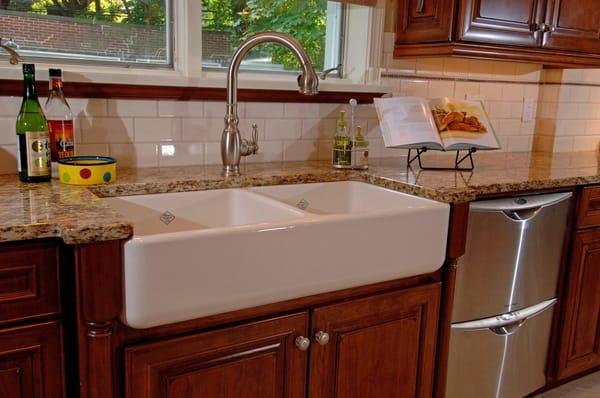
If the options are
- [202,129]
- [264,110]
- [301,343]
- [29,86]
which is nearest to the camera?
[301,343]

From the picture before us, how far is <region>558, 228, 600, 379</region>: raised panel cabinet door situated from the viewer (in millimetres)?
1939

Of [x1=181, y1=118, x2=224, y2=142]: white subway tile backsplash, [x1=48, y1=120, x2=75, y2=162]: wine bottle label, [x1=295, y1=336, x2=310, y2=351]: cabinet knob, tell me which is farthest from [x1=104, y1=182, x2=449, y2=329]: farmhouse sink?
[x1=181, y1=118, x2=224, y2=142]: white subway tile backsplash

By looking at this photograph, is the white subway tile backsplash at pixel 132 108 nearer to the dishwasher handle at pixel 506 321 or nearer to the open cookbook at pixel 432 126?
the open cookbook at pixel 432 126

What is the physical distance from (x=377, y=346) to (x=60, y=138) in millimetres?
1048

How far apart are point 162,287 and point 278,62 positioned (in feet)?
4.00

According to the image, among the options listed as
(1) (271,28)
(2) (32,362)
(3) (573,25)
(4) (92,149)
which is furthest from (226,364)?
(3) (573,25)

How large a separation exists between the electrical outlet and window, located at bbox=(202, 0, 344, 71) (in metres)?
1.09

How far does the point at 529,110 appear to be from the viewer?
104 inches

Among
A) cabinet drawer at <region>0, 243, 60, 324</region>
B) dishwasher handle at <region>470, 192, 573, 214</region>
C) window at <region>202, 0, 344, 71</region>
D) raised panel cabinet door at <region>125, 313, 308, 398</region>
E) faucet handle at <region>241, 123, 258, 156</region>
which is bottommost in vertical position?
raised panel cabinet door at <region>125, 313, 308, 398</region>

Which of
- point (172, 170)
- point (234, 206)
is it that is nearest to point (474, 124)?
point (234, 206)

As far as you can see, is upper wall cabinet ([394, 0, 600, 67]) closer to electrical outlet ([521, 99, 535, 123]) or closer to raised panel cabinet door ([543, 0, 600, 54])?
raised panel cabinet door ([543, 0, 600, 54])

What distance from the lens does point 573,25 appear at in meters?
2.18

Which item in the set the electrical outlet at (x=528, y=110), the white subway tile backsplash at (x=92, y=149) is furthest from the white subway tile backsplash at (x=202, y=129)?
the electrical outlet at (x=528, y=110)

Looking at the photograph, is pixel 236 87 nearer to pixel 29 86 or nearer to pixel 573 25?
pixel 29 86
